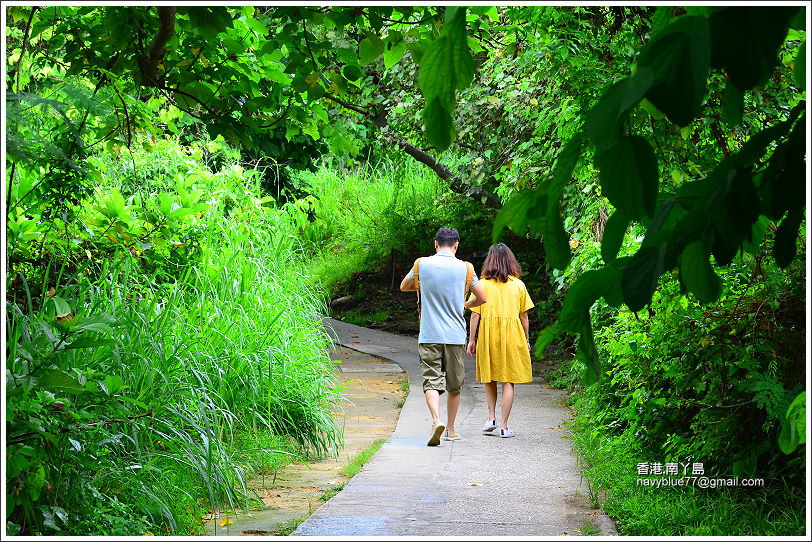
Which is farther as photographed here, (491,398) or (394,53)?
(491,398)

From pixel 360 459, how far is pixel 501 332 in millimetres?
2246

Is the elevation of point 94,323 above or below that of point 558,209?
below

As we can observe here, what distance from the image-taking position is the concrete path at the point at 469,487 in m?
4.72

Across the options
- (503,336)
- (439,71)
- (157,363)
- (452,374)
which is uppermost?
(439,71)

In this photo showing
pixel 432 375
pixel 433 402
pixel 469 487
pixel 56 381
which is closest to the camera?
pixel 56 381

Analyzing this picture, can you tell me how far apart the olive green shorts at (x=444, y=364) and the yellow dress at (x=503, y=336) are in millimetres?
441

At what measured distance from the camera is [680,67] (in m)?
1.19

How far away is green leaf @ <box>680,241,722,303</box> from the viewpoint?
56.8 inches

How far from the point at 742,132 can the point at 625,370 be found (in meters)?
1.93

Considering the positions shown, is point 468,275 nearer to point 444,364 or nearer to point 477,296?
point 477,296

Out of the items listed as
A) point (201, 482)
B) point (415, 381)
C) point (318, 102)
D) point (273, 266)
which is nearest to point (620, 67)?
point (318, 102)

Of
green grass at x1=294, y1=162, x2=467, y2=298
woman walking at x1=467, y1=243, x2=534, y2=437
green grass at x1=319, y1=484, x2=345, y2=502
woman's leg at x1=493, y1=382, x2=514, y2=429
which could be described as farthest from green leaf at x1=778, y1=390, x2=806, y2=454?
green grass at x1=294, y1=162, x2=467, y2=298

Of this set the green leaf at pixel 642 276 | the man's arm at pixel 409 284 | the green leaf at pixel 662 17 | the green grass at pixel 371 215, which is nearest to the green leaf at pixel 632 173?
the green leaf at pixel 642 276

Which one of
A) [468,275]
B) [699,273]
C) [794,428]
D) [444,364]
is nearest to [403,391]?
[444,364]
